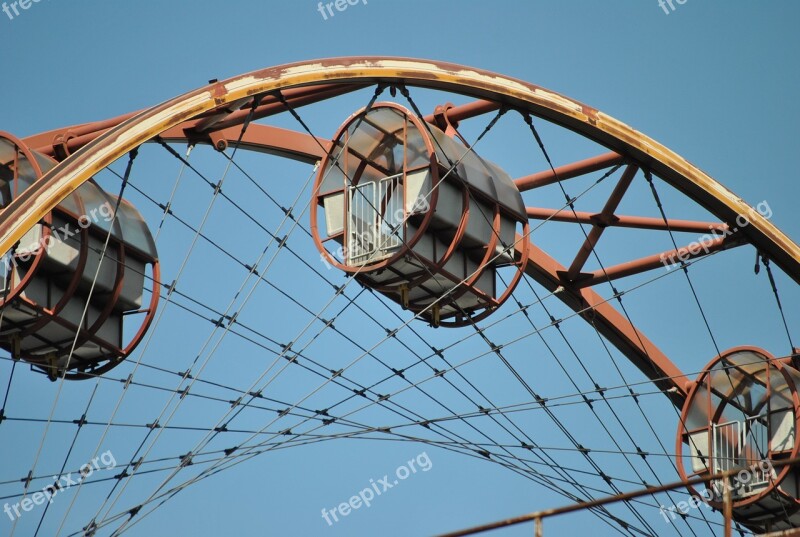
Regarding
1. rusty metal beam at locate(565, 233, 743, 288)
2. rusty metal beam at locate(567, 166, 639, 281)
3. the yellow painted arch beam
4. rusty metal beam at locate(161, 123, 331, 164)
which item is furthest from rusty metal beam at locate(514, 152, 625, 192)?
rusty metal beam at locate(161, 123, 331, 164)

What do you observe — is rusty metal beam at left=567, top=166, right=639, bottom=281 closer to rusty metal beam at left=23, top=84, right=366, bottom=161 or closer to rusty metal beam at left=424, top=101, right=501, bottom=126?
rusty metal beam at left=424, top=101, right=501, bottom=126

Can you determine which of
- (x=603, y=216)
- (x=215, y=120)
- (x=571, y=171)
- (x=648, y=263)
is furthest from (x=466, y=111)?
(x=648, y=263)

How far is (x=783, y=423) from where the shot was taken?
30.9m

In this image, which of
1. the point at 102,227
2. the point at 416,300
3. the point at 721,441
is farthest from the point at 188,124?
the point at 721,441

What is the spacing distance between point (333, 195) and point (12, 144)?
236 inches

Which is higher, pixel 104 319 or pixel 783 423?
pixel 104 319

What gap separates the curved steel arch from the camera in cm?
2011

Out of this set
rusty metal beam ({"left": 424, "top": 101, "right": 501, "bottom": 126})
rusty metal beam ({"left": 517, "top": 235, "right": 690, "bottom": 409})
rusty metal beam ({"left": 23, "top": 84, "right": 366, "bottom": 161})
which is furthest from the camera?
rusty metal beam ({"left": 517, "top": 235, "right": 690, "bottom": 409})

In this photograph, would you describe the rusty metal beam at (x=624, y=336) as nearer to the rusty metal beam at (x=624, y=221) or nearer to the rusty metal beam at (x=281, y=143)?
the rusty metal beam at (x=624, y=221)

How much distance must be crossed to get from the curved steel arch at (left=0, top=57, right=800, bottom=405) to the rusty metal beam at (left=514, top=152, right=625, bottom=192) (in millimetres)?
1145

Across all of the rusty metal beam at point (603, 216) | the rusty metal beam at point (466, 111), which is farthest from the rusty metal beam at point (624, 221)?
the rusty metal beam at point (466, 111)

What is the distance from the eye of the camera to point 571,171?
2780 centimetres

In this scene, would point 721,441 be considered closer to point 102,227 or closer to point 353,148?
point 353,148

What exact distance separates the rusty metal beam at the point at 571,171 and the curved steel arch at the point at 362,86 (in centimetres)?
115
